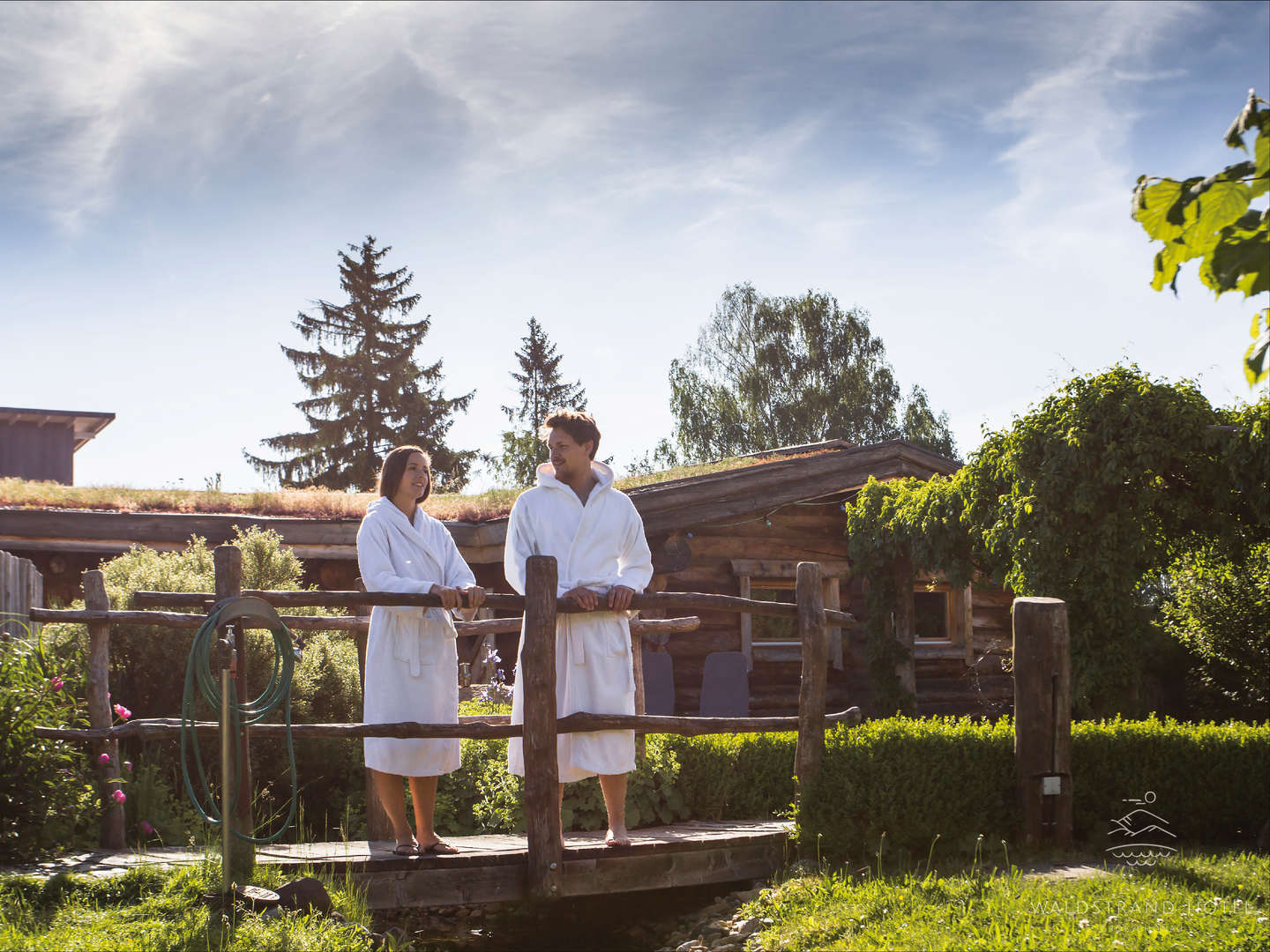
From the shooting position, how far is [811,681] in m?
5.70

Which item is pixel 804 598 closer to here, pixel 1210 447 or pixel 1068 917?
pixel 1068 917

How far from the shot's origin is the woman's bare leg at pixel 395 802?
5.12 metres

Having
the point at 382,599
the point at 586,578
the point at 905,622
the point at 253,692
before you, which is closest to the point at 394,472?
the point at 382,599

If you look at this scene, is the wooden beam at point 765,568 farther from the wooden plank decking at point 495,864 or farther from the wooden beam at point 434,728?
the wooden beam at point 434,728

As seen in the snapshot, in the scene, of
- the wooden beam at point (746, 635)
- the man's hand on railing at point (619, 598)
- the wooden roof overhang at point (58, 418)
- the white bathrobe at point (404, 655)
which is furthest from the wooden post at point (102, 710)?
the wooden roof overhang at point (58, 418)

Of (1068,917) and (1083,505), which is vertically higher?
(1083,505)

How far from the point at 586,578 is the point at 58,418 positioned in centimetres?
1750

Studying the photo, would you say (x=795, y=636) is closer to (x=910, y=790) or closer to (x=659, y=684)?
(x=659, y=684)

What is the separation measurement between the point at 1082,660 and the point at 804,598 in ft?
14.1

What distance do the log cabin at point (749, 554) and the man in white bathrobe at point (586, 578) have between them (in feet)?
19.9

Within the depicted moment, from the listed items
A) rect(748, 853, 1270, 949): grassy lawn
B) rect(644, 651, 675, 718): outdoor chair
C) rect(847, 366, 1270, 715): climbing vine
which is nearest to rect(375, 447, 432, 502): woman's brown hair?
rect(748, 853, 1270, 949): grassy lawn

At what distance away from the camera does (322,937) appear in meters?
4.06

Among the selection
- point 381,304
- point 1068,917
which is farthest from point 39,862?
point 381,304

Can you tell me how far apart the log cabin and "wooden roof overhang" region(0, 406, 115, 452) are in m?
8.95
